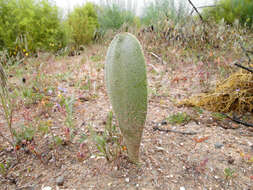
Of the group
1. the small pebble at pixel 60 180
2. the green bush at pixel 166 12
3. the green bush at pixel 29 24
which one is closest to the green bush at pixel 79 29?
the green bush at pixel 29 24

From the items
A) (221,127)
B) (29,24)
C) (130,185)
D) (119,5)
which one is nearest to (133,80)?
(130,185)

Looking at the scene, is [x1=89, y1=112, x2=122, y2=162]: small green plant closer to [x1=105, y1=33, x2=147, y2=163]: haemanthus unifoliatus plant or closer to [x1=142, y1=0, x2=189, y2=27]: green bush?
[x1=105, y1=33, x2=147, y2=163]: haemanthus unifoliatus plant

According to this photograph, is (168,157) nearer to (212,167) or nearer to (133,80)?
(212,167)

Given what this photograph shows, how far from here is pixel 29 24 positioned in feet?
12.2

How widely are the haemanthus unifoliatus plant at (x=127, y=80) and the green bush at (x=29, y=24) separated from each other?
2.96 m

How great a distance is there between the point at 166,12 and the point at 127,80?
2.39 m

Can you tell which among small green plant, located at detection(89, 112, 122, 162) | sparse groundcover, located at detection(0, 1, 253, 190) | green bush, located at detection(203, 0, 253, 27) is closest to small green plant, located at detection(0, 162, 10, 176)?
sparse groundcover, located at detection(0, 1, 253, 190)

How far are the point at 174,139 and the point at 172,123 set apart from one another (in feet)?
0.68

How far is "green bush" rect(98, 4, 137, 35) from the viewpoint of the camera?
204 inches

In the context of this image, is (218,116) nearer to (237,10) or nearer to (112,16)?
(112,16)

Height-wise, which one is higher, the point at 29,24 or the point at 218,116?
the point at 29,24

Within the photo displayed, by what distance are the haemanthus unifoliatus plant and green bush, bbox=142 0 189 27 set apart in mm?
1922

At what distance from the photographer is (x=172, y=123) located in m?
1.35

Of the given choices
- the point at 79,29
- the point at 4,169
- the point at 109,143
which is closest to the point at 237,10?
the point at 79,29
